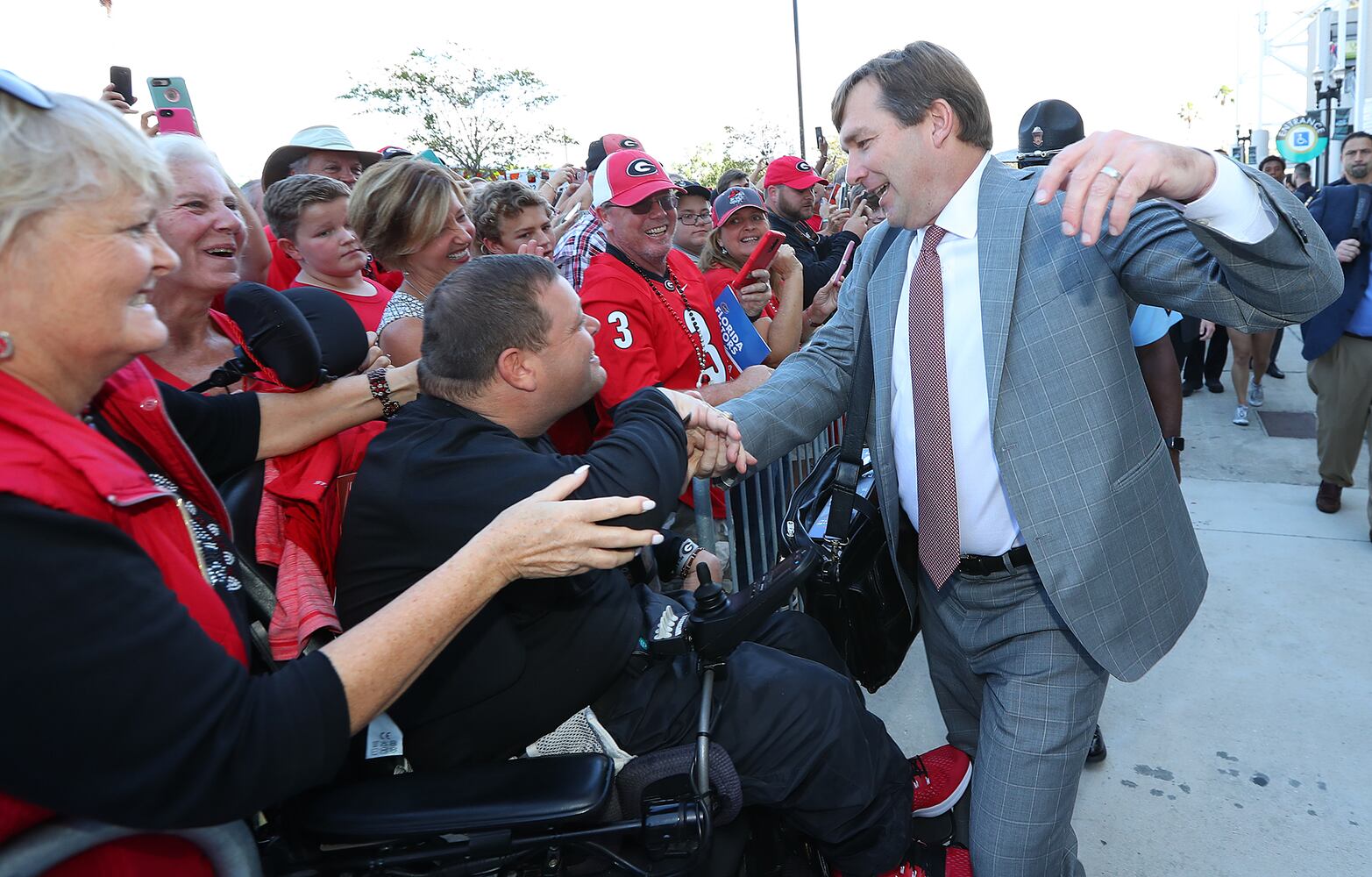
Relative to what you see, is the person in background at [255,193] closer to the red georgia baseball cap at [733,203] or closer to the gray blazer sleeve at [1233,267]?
the red georgia baseball cap at [733,203]

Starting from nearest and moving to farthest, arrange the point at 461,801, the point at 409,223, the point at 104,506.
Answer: the point at 104,506
the point at 461,801
the point at 409,223

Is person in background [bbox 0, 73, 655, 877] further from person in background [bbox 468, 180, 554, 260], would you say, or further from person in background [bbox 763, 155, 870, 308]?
person in background [bbox 763, 155, 870, 308]

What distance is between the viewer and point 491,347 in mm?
1752

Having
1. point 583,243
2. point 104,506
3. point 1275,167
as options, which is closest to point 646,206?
point 583,243

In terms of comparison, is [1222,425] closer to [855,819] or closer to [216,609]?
[855,819]

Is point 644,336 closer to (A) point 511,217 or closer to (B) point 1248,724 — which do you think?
(A) point 511,217

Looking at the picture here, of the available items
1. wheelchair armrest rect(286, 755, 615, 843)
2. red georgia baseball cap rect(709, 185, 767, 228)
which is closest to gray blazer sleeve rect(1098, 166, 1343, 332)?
wheelchair armrest rect(286, 755, 615, 843)

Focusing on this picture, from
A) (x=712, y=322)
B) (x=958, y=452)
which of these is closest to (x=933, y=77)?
(x=958, y=452)

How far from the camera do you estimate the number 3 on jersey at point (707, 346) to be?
329cm

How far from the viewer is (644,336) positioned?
298 cm

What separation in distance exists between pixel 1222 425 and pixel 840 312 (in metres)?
6.06

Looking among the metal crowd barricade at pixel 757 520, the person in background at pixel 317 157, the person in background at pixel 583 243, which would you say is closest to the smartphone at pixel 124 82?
the person in background at pixel 317 157

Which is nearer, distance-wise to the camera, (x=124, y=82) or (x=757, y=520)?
(x=757, y=520)

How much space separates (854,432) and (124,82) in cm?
325
